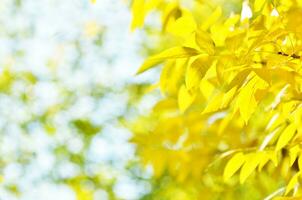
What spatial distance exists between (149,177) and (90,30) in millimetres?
1425

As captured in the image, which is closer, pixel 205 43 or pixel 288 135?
pixel 205 43

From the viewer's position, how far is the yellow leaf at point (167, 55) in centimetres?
93

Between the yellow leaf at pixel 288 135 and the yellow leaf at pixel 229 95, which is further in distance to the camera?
the yellow leaf at pixel 288 135

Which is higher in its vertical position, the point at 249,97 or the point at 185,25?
the point at 185,25

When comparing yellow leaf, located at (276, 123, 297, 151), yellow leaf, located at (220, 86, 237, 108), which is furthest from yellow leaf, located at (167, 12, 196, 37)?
yellow leaf, located at (276, 123, 297, 151)

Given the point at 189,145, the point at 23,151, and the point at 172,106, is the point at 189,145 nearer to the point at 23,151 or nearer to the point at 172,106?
the point at 172,106

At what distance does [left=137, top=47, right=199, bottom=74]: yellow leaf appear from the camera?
0.93m

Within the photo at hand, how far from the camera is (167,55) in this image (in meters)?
0.94

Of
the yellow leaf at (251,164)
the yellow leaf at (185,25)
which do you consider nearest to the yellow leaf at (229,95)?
the yellow leaf at (185,25)

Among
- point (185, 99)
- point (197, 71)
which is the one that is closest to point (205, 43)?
point (197, 71)

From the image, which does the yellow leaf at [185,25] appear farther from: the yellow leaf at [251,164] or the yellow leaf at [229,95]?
the yellow leaf at [251,164]

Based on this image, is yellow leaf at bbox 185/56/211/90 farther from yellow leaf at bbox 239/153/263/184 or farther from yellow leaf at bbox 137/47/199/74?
yellow leaf at bbox 239/153/263/184

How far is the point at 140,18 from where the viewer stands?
1.24 metres

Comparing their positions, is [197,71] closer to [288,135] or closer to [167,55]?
[167,55]
